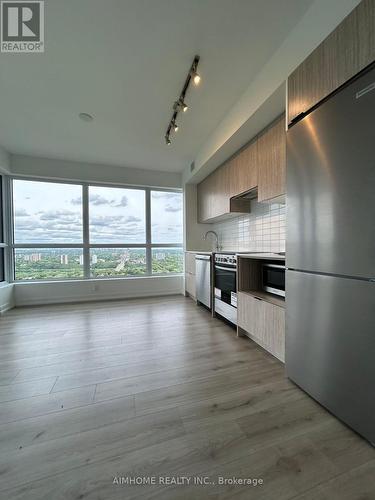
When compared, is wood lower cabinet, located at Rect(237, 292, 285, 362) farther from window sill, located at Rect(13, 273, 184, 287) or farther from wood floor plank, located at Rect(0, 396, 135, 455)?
window sill, located at Rect(13, 273, 184, 287)

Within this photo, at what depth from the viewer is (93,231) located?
4.36 m

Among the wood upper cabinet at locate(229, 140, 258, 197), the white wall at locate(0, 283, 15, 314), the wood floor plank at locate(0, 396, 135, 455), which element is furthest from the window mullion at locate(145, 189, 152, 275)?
the wood floor plank at locate(0, 396, 135, 455)

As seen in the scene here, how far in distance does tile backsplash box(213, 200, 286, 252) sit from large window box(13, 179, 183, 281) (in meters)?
1.49

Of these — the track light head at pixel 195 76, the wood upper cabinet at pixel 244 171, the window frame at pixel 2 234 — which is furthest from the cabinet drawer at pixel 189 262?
the window frame at pixel 2 234

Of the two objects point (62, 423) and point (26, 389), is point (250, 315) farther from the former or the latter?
point (26, 389)

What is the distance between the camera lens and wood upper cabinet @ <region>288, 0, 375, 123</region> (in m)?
1.07

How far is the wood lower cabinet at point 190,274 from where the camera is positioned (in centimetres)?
400

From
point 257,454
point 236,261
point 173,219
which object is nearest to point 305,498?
point 257,454

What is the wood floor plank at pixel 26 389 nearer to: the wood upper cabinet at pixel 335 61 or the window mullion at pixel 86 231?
the wood upper cabinet at pixel 335 61

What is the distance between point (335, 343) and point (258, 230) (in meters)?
2.07

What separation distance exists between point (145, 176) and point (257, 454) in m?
4.55

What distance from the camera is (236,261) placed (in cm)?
247

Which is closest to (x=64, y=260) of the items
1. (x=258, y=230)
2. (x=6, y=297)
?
(x=6, y=297)

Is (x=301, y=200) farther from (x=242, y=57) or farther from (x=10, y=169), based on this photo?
(x=10, y=169)
